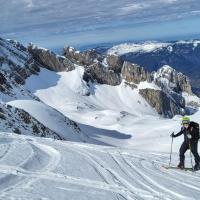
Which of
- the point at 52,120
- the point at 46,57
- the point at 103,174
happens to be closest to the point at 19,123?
the point at 52,120

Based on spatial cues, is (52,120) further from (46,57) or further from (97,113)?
(46,57)

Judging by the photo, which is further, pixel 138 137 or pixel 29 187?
pixel 138 137

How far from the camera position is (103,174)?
17.5 meters

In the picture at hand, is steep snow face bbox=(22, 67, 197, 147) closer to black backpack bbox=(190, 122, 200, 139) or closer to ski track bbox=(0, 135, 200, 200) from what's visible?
ski track bbox=(0, 135, 200, 200)

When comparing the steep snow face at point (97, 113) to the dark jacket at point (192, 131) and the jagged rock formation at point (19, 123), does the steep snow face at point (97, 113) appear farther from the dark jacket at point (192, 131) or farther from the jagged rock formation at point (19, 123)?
the dark jacket at point (192, 131)

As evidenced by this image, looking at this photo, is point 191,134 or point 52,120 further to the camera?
point 52,120

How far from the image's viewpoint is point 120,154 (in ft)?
78.2

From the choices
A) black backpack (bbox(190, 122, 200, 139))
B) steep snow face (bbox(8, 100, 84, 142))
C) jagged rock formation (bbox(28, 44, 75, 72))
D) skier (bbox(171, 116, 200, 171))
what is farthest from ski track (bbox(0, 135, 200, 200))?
jagged rock formation (bbox(28, 44, 75, 72))

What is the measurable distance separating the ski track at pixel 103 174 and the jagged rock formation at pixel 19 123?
15862 millimetres

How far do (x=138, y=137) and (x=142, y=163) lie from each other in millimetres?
69256

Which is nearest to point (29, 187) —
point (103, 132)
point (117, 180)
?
point (117, 180)

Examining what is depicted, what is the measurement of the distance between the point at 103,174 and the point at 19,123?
86.6ft

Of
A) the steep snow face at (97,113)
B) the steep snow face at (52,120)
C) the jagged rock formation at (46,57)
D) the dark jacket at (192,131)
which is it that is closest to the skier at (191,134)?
the dark jacket at (192,131)

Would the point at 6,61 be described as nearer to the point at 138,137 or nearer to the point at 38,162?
the point at 138,137
